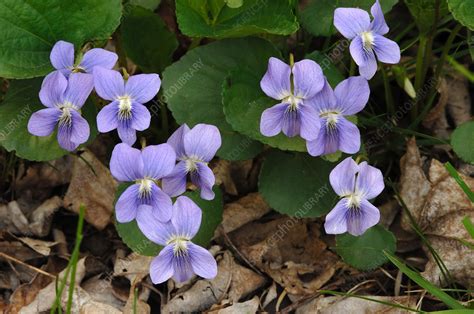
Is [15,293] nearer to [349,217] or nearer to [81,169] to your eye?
[81,169]

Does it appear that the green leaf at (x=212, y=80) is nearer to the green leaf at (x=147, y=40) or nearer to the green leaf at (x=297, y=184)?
the green leaf at (x=297, y=184)

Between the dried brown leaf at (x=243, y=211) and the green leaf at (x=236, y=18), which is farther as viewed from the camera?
the dried brown leaf at (x=243, y=211)

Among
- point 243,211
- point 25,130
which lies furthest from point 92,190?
point 243,211

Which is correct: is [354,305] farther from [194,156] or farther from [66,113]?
[66,113]

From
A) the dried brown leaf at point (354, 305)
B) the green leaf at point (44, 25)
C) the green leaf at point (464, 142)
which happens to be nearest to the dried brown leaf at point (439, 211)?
the dried brown leaf at point (354, 305)

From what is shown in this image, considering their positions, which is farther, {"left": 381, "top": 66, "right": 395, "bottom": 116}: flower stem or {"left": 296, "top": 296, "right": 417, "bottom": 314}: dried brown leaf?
{"left": 381, "top": 66, "right": 395, "bottom": 116}: flower stem

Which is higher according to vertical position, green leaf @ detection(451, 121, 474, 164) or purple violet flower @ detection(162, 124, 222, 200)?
purple violet flower @ detection(162, 124, 222, 200)

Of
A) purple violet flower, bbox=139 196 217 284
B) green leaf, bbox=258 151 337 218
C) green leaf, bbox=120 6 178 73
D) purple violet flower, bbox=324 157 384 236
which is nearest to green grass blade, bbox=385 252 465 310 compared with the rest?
purple violet flower, bbox=324 157 384 236

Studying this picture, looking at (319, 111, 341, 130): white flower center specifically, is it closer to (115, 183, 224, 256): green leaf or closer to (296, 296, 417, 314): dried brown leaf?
(115, 183, 224, 256): green leaf
